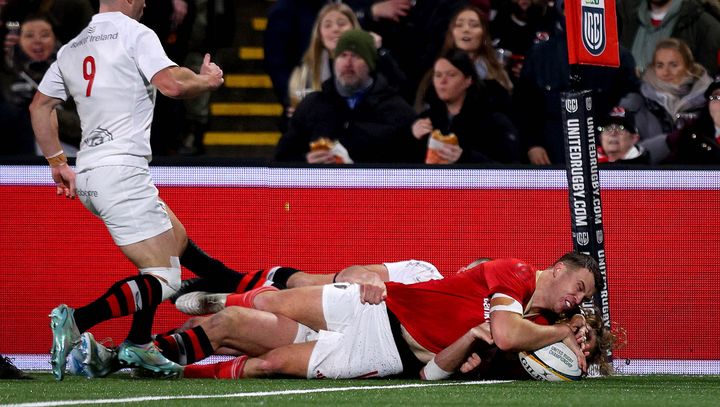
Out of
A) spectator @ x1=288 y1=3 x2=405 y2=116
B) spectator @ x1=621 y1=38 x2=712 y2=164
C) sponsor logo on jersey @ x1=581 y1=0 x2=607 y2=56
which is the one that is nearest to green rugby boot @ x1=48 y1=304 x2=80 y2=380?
sponsor logo on jersey @ x1=581 y1=0 x2=607 y2=56

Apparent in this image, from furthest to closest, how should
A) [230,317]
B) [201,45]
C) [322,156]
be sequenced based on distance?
1. [201,45]
2. [322,156]
3. [230,317]

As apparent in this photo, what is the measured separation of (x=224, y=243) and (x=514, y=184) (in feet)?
6.48

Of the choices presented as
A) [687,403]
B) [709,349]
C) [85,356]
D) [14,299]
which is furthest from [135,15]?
[709,349]

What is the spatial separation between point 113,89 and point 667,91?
4.64 meters

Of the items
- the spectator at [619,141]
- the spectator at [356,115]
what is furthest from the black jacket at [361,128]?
the spectator at [619,141]

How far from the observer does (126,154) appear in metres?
7.36

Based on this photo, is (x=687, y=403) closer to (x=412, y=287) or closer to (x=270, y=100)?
(x=412, y=287)

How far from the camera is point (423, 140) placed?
9.98 meters

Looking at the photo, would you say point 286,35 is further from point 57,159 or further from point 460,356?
point 460,356

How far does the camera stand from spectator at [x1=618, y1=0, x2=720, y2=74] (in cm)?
1069

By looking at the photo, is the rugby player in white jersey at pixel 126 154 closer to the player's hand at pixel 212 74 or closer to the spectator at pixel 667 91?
the player's hand at pixel 212 74

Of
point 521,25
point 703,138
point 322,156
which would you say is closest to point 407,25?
point 521,25

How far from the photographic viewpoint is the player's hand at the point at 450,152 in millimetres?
9820

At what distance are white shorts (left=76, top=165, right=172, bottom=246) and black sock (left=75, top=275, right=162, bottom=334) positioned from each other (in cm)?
25
